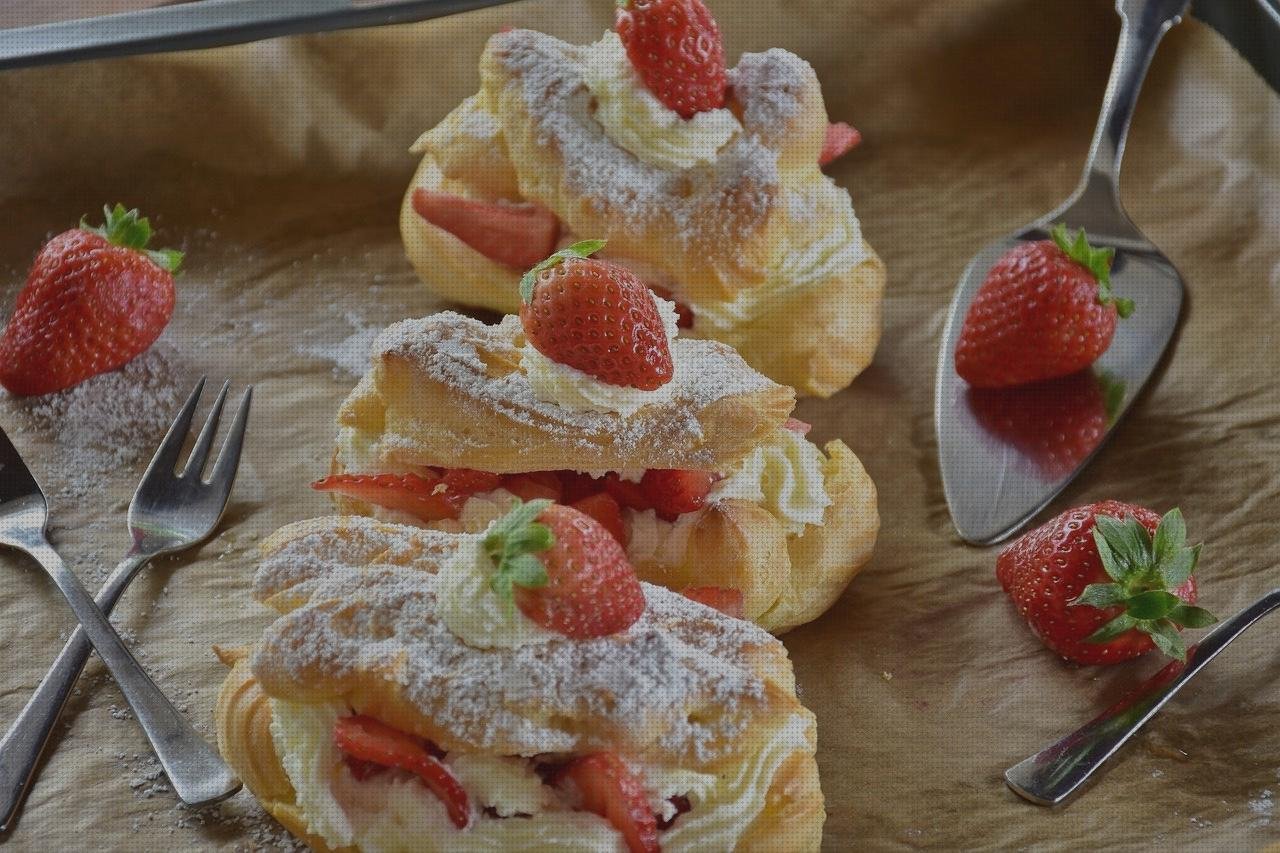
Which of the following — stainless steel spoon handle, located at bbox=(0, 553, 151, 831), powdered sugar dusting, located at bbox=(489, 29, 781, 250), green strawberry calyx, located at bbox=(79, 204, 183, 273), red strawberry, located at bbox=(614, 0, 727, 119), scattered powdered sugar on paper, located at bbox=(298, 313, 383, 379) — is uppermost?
red strawberry, located at bbox=(614, 0, 727, 119)

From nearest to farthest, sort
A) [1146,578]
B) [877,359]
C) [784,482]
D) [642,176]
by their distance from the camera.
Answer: [1146,578] < [784,482] < [642,176] < [877,359]

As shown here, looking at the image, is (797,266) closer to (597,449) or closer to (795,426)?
(795,426)

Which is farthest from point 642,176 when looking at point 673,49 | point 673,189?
A: point 673,49

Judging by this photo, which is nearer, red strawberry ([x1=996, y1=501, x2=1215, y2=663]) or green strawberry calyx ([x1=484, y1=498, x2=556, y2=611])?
green strawberry calyx ([x1=484, y1=498, x2=556, y2=611])

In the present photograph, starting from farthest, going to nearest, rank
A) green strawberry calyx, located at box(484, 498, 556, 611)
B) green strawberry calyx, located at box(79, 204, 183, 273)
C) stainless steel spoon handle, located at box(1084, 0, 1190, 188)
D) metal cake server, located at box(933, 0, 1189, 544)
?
stainless steel spoon handle, located at box(1084, 0, 1190, 188), green strawberry calyx, located at box(79, 204, 183, 273), metal cake server, located at box(933, 0, 1189, 544), green strawberry calyx, located at box(484, 498, 556, 611)

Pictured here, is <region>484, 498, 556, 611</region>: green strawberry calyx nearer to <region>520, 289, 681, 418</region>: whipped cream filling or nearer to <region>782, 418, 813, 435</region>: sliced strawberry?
<region>520, 289, 681, 418</region>: whipped cream filling

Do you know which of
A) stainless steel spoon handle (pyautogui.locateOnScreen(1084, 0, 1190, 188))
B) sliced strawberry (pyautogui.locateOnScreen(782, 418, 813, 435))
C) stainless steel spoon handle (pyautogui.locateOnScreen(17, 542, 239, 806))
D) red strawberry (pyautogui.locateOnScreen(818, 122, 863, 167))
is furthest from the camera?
stainless steel spoon handle (pyautogui.locateOnScreen(1084, 0, 1190, 188))

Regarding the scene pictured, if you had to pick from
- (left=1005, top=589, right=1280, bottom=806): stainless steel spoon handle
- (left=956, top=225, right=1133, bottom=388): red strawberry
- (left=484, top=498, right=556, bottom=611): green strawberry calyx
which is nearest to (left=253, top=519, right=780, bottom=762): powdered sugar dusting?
(left=484, top=498, right=556, bottom=611): green strawberry calyx
